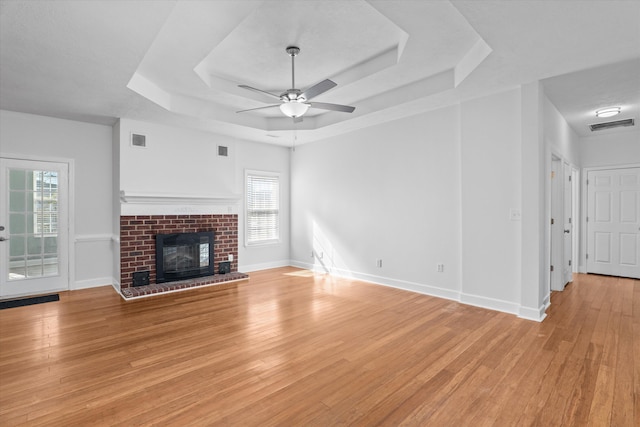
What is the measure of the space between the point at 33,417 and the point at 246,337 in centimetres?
164

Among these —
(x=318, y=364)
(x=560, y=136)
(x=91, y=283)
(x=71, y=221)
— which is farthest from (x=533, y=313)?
(x=71, y=221)

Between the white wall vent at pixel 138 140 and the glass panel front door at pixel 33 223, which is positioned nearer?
the glass panel front door at pixel 33 223

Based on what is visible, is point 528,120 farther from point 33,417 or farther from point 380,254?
point 33,417

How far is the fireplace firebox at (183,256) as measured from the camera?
211 inches

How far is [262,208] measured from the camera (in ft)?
22.8

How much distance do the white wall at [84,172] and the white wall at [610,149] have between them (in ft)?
29.1

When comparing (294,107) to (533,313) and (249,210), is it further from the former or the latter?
(533,313)

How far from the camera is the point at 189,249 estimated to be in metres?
5.70

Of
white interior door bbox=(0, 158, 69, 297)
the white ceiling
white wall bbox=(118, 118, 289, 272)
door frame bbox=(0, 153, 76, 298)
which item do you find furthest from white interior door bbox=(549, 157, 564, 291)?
white interior door bbox=(0, 158, 69, 297)

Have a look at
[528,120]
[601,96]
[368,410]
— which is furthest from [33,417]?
[601,96]

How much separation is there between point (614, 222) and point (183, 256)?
7.94 meters

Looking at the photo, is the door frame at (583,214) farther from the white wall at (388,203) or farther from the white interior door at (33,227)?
the white interior door at (33,227)

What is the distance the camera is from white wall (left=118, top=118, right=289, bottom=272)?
5164 mm

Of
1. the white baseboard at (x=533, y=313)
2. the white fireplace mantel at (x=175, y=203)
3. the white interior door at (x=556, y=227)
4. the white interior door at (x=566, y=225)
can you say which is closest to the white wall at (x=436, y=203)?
the white baseboard at (x=533, y=313)
